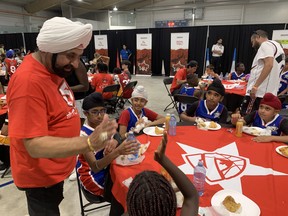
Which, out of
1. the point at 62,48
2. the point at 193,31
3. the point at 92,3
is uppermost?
the point at 92,3

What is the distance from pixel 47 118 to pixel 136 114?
1.69 metres

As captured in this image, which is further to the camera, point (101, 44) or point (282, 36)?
point (101, 44)

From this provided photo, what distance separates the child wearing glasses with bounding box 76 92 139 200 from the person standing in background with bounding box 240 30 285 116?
247cm

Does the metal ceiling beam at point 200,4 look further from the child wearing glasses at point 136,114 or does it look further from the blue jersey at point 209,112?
the child wearing glasses at point 136,114

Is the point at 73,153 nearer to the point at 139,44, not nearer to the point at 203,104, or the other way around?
the point at 203,104

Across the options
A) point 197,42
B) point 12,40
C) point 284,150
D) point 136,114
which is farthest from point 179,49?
point 12,40

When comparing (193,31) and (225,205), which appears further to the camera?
(193,31)

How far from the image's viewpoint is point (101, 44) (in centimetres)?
1255

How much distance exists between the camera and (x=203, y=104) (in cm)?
291

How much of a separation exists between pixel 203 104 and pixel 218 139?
3.04 ft

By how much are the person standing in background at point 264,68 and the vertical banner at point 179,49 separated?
7.43m

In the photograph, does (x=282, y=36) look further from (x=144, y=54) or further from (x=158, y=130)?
(x=158, y=130)

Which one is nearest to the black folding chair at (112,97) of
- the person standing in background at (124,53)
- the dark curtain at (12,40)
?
the person standing in background at (124,53)

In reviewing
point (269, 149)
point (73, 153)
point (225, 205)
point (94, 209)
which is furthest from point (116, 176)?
point (269, 149)
